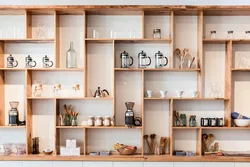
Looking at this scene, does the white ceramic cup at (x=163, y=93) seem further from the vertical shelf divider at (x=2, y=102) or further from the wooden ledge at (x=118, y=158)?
the vertical shelf divider at (x=2, y=102)

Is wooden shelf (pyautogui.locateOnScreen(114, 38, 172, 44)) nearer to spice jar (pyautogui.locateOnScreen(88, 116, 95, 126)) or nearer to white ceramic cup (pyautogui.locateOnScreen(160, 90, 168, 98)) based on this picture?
white ceramic cup (pyautogui.locateOnScreen(160, 90, 168, 98))

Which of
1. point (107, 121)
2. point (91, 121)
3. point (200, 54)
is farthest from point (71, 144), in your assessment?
point (200, 54)

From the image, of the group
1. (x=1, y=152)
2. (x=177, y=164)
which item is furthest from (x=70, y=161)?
(x=177, y=164)

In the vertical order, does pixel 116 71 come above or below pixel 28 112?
above

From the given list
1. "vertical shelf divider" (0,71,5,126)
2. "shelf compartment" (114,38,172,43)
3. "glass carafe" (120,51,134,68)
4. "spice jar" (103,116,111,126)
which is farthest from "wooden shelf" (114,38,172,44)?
"vertical shelf divider" (0,71,5,126)

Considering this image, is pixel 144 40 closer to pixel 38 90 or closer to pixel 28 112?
pixel 38 90

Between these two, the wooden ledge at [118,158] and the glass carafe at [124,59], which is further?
the glass carafe at [124,59]

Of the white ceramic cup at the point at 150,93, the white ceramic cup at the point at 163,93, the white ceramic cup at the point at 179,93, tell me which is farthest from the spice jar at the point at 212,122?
the white ceramic cup at the point at 150,93

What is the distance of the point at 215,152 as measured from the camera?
3.40m

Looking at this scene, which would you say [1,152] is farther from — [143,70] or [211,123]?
[211,123]

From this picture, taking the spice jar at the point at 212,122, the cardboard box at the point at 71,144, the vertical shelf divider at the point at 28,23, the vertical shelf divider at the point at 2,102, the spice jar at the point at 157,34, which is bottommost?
the cardboard box at the point at 71,144

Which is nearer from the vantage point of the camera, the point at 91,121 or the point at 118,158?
the point at 118,158

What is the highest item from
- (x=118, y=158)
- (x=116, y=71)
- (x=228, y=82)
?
(x=116, y=71)

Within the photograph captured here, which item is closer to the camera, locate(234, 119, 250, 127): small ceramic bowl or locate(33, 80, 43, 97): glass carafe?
locate(234, 119, 250, 127): small ceramic bowl
